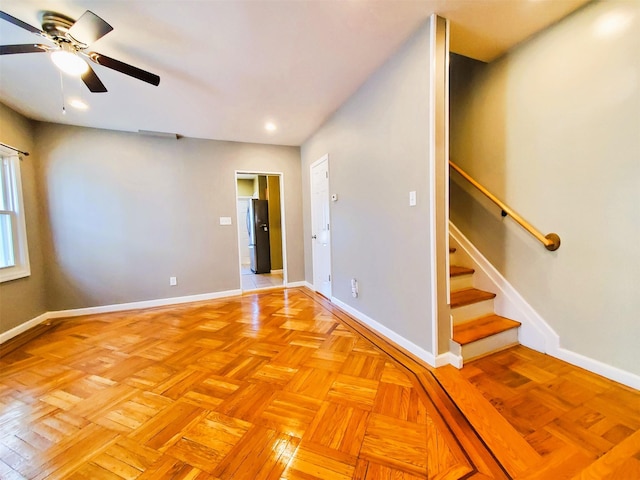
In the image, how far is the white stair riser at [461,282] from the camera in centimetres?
235

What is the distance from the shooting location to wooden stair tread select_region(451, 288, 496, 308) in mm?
2078

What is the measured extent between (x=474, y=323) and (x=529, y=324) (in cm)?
40

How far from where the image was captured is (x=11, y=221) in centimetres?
274

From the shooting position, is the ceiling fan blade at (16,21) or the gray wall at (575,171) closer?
the ceiling fan blade at (16,21)

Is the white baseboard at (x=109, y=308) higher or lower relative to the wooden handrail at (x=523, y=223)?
lower

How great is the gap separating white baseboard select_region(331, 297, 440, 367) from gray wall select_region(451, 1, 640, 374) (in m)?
0.96

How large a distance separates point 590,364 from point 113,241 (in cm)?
501

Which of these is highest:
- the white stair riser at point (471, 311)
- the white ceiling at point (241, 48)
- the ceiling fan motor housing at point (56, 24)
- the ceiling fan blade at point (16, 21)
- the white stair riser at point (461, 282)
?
the white ceiling at point (241, 48)

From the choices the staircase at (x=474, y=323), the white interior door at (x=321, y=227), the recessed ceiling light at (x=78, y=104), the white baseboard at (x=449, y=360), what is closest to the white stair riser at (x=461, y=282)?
the staircase at (x=474, y=323)

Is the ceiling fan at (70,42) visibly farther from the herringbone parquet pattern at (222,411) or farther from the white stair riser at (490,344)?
the white stair riser at (490,344)

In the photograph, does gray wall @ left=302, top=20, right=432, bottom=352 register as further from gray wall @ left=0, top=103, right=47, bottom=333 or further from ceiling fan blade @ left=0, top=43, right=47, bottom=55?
gray wall @ left=0, top=103, right=47, bottom=333

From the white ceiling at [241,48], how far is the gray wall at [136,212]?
0.54 metres

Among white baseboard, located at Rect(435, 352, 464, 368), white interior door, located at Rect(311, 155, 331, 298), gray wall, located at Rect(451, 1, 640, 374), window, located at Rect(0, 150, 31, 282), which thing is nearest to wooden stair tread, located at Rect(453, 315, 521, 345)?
white baseboard, located at Rect(435, 352, 464, 368)

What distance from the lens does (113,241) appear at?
3.36 m
